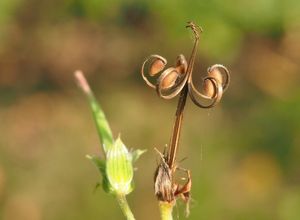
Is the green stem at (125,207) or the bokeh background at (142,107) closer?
the green stem at (125,207)

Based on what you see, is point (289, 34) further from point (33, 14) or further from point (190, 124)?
point (33, 14)

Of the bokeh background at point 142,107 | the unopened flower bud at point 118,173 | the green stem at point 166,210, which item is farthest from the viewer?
the bokeh background at point 142,107

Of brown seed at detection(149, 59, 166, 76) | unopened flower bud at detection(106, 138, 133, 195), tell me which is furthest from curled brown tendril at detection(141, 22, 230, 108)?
unopened flower bud at detection(106, 138, 133, 195)

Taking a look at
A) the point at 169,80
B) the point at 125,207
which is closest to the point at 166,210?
the point at 125,207

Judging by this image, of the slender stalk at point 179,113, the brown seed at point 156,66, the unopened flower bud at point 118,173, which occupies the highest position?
the brown seed at point 156,66

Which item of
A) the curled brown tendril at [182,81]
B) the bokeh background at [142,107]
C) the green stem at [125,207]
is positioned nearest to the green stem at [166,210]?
the green stem at [125,207]

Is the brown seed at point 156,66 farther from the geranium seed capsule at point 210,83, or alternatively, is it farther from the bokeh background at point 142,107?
the bokeh background at point 142,107

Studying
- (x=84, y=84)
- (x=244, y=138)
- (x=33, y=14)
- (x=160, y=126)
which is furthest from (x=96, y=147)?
(x=84, y=84)
